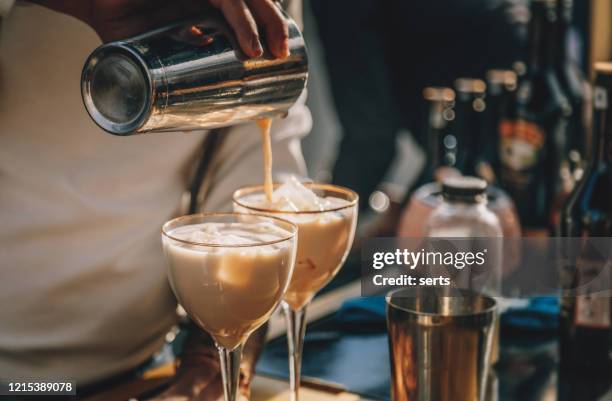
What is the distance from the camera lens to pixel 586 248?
129 cm

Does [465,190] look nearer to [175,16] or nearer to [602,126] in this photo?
[602,126]

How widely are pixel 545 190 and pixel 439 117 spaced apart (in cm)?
28

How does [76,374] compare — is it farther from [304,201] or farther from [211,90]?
[211,90]

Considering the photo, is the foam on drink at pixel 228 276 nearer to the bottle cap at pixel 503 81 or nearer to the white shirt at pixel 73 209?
the white shirt at pixel 73 209

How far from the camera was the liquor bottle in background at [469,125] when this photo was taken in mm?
1647

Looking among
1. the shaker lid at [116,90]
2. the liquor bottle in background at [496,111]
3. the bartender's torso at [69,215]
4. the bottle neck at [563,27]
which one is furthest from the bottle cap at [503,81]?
the shaker lid at [116,90]

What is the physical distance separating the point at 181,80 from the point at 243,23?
103mm

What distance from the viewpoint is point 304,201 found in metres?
1.04

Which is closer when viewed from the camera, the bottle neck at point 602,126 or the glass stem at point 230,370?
the glass stem at point 230,370

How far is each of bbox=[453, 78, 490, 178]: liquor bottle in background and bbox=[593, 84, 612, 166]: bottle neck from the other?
1.28ft

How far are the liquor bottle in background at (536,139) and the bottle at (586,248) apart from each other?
0.32m

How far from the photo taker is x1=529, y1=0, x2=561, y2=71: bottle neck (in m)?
1.60

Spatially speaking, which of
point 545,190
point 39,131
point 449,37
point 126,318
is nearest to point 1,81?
point 39,131

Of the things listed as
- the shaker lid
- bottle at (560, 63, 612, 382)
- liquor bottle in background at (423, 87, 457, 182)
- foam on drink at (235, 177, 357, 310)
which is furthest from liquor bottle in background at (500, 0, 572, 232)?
the shaker lid
